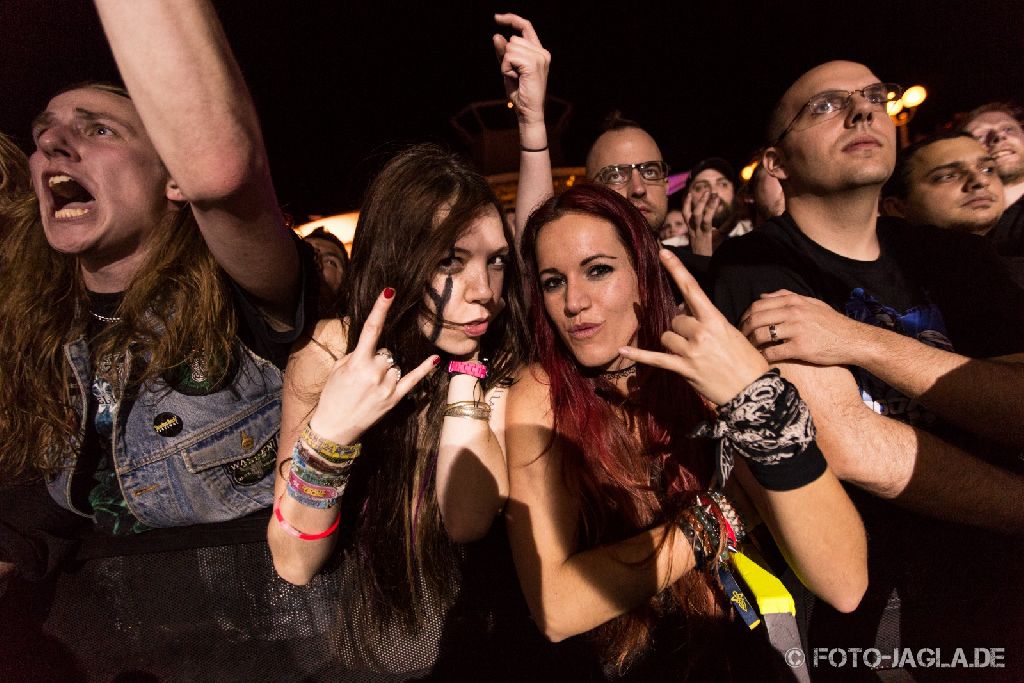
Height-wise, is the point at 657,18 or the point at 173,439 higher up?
the point at 657,18

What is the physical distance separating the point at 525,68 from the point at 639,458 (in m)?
1.77

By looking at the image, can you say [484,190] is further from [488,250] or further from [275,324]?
[275,324]

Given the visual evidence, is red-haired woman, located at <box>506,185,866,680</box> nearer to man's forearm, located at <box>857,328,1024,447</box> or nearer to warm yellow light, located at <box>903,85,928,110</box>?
man's forearm, located at <box>857,328,1024,447</box>

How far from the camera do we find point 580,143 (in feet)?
37.0

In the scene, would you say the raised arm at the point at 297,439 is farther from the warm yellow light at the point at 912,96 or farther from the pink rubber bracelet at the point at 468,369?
the warm yellow light at the point at 912,96

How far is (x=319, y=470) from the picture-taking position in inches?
53.9

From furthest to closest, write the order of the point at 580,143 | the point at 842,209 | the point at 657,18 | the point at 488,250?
the point at 580,143 → the point at 657,18 → the point at 842,209 → the point at 488,250

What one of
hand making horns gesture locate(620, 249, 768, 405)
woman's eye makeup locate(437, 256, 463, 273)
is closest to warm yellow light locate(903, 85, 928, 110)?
hand making horns gesture locate(620, 249, 768, 405)

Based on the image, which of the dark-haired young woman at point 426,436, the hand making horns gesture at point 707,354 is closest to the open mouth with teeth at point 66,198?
the dark-haired young woman at point 426,436

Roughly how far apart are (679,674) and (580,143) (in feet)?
37.4

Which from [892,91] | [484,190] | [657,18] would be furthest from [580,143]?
[484,190]

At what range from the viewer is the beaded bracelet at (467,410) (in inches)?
60.9

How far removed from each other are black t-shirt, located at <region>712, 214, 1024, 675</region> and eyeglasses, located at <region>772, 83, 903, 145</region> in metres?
0.50

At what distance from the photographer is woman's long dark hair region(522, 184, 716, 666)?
63.6 inches
